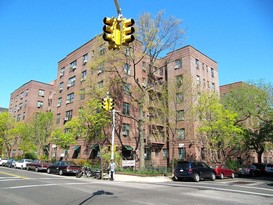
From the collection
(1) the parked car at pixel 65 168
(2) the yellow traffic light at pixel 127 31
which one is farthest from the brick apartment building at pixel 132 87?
(2) the yellow traffic light at pixel 127 31

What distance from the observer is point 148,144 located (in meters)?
36.8

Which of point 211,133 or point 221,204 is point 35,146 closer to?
point 211,133

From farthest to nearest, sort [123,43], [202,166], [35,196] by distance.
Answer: [202,166]
[35,196]
[123,43]

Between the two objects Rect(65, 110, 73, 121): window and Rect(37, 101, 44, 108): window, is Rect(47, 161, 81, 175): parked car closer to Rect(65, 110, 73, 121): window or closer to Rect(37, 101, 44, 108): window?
Rect(65, 110, 73, 121): window

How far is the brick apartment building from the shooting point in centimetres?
3475

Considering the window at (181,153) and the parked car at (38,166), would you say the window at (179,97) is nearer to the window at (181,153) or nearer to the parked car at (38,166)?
the window at (181,153)

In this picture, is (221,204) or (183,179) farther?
(183,179)

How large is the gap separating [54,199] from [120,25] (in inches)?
281

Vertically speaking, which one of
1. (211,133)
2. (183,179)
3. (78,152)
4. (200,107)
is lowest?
(183,179)

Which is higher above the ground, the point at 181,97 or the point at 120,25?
the point at 181,97

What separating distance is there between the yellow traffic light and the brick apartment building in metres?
23.6

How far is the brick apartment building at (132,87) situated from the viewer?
34.8m

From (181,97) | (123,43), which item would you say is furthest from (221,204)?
(181,97)

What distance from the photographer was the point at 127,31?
7391mm
